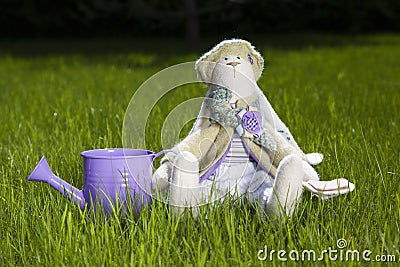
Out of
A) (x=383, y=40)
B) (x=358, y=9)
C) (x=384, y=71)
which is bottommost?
(x=384, y=71)

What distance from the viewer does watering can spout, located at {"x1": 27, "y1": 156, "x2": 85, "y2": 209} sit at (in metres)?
2.08

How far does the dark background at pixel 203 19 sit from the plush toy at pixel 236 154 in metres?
11.4

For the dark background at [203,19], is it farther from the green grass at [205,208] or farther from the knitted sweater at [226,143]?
the knitted sweater at [226,143]

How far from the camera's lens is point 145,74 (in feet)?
22.5

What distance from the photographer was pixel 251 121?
205cm

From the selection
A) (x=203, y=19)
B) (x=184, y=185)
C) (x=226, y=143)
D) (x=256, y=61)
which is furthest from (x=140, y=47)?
(x=184, y=185)

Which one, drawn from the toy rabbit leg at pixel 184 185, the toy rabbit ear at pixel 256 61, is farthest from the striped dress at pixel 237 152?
the toy rabbit ear at pixel 256 61

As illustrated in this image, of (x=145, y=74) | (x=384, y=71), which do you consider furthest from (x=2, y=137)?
(x=384, y=71)

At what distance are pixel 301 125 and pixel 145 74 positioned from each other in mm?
3633

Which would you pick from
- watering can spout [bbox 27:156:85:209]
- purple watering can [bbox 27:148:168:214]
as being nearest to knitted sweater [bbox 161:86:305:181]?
purple watering can [bbox 27:148:168:214]

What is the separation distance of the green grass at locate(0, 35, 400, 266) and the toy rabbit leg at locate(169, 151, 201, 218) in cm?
4

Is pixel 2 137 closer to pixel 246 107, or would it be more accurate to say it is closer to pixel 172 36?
pixel 246 107

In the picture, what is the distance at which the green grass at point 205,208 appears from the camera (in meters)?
1.76

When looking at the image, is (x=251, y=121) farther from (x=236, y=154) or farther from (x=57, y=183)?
(x=57, y=183)
